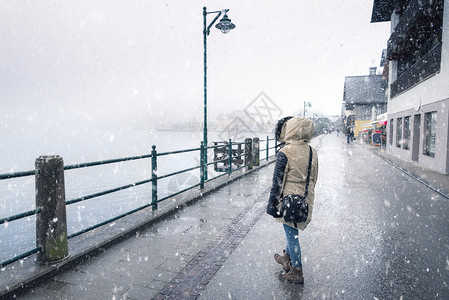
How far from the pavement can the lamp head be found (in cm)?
701

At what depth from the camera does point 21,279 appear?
3.03m

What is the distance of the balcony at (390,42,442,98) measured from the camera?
12.6 metres

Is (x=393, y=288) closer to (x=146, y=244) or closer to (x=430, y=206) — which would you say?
(x=146, y=244)

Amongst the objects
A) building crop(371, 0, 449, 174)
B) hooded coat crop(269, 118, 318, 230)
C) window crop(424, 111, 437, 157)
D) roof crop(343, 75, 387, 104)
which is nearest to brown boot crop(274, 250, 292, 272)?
hooded coat crop(269, 118, 318, 230)

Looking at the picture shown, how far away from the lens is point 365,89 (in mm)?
49938

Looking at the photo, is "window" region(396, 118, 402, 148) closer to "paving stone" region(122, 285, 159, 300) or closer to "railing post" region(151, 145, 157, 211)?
"railing post" region(151, 145, 157, 211)

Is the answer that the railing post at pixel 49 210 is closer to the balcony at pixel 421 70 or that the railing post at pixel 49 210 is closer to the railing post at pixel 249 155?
the railing post at pixel 249 155

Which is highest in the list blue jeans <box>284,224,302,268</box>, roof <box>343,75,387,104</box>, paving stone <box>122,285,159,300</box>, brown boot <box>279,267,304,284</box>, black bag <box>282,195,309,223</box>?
roof <box>343,75,387,104</box>

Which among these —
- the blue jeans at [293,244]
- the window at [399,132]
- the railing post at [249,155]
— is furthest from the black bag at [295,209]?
the window at [399,132]

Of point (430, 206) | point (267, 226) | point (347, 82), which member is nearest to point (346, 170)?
point (430, 206)

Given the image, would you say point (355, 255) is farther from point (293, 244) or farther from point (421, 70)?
point (421, 70)

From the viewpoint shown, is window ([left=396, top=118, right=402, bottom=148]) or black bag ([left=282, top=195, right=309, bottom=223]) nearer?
black bag ([left=282, top=195, right=309, bottom=223])

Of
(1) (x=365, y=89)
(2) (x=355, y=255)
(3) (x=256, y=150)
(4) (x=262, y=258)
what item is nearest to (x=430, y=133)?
(3) (x=256, y=150)

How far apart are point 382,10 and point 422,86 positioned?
40.0ft
